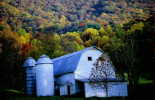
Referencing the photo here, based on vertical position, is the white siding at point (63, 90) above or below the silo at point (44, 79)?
below

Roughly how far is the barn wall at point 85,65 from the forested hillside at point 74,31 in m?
1.93

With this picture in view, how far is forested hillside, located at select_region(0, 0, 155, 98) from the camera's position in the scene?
32.6 m

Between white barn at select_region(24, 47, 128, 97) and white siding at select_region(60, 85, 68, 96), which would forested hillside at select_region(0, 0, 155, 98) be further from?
white siding at select_region(60, 85, 68, 96)

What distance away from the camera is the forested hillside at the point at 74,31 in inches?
1283

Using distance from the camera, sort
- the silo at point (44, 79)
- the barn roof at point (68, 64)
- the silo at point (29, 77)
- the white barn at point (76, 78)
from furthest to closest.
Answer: the silo at point (29, 77) → the barn roof at point (68, 64) → the silo at point (44, 79) → the white barn at point (76, 78)

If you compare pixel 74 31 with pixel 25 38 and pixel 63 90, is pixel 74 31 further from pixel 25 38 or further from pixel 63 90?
pixel 63 90

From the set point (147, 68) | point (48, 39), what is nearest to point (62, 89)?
point (147, 68)

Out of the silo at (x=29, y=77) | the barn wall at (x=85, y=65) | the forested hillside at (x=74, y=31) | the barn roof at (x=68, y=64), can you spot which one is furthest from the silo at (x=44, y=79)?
the forested hillside at (x=74, y=31)

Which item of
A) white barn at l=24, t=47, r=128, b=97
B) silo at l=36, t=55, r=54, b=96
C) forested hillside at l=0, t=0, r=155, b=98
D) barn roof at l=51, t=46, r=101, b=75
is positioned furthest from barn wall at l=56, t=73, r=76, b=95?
forested hillside at l=0, t=0, r=155, b=98

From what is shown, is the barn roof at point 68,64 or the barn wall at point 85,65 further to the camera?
the barn roof at point 68,64

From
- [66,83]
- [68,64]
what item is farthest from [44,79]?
[68,64]

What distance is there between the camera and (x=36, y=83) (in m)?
32.6

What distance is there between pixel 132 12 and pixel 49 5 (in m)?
23.1

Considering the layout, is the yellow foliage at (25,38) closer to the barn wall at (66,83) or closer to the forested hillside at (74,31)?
the forested hillside at (74,31)
